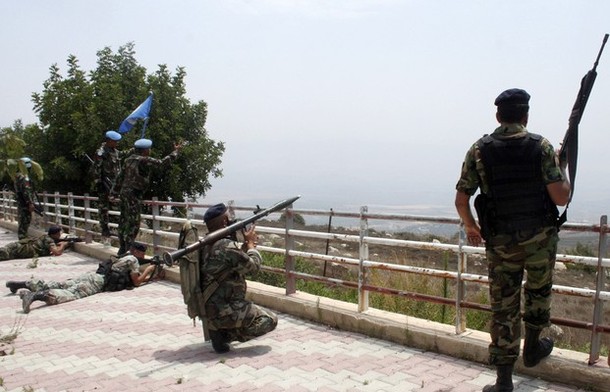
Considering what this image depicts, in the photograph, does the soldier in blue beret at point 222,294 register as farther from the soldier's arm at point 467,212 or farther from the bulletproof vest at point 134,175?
the bulletproof vest at point 134,175

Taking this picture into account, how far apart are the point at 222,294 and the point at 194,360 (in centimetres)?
64

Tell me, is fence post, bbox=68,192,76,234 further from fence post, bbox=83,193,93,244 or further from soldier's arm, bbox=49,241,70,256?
soldier's arm, bbox=49,241,70,256

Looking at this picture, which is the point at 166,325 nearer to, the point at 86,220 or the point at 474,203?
the point at 474,203

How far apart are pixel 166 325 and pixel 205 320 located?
135cm

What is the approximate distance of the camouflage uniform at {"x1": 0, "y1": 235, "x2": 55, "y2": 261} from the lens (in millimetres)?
11953

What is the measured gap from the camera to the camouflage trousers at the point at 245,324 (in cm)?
511

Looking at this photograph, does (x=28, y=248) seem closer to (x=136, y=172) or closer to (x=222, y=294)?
(x=136, y=172)

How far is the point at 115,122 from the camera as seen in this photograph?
1689 centimetres

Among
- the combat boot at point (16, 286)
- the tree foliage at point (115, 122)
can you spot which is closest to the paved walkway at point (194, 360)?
the combat boot at point (16, 286)

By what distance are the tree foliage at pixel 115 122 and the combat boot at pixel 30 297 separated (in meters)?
9.80

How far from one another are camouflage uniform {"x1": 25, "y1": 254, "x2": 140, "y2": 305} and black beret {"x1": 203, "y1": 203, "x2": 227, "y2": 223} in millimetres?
3439

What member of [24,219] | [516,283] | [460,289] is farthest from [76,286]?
[24,219]

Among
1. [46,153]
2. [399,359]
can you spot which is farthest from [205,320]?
[46,153]

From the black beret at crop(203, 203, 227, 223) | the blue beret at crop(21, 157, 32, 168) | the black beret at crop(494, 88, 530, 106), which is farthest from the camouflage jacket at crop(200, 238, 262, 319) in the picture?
the black beret at crop(494, 88, 530, 106)
